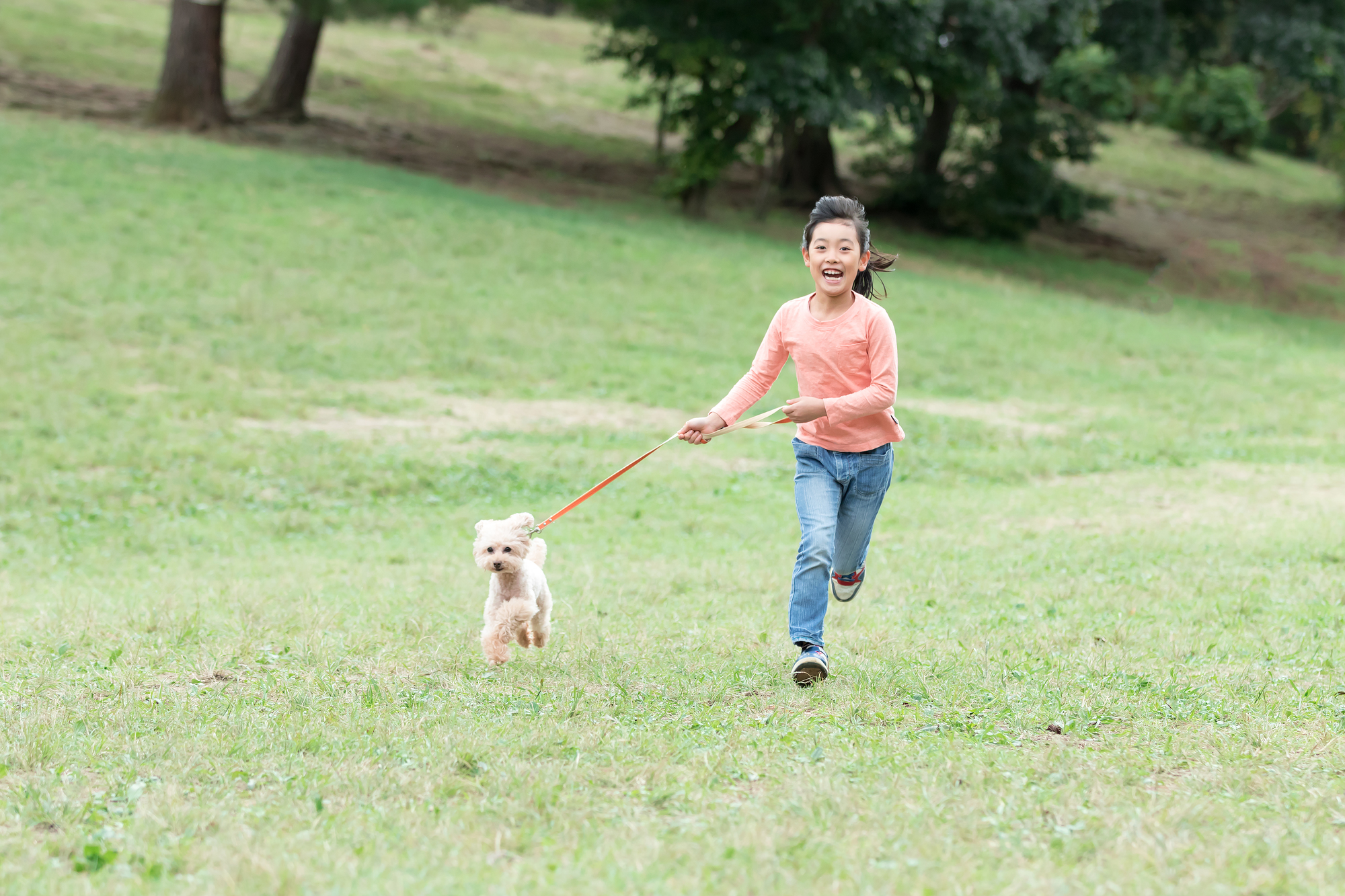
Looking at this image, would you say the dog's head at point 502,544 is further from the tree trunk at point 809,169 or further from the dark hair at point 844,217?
the tree trunk at point 809,169

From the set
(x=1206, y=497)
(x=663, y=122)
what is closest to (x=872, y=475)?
(x=1206, y=497)

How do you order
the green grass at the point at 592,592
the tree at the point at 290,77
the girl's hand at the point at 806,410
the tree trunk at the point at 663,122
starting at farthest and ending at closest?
the tree at the point at 290,77 → the tree trunk at the point at 663,122 → the girl's hand at the point at 806,410 → the green grass at the point at 592,592

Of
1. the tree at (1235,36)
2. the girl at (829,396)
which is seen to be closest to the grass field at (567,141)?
the tree at (1235,36)

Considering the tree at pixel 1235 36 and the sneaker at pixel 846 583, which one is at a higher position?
the tree at pixel 1235 36

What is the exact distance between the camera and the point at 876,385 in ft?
16.6

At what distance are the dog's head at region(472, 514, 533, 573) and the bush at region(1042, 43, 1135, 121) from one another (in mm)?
29438

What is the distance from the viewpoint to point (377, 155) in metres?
28.2

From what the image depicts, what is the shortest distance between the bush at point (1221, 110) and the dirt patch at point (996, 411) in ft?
129

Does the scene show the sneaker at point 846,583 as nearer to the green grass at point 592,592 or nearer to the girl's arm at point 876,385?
the green grass at point 592,592

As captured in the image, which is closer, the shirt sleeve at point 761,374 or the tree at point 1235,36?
the shirt sleeve at point 761,374

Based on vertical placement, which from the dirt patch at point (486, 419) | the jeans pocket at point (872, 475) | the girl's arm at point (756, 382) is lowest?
Result: the dirt patch at point (486, 419)

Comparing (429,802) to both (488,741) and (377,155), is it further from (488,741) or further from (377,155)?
(377,155)

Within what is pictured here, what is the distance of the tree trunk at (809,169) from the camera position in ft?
101

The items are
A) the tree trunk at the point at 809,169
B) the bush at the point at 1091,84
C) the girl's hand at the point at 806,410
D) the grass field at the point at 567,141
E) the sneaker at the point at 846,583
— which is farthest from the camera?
the bush at the point at 1091,84
